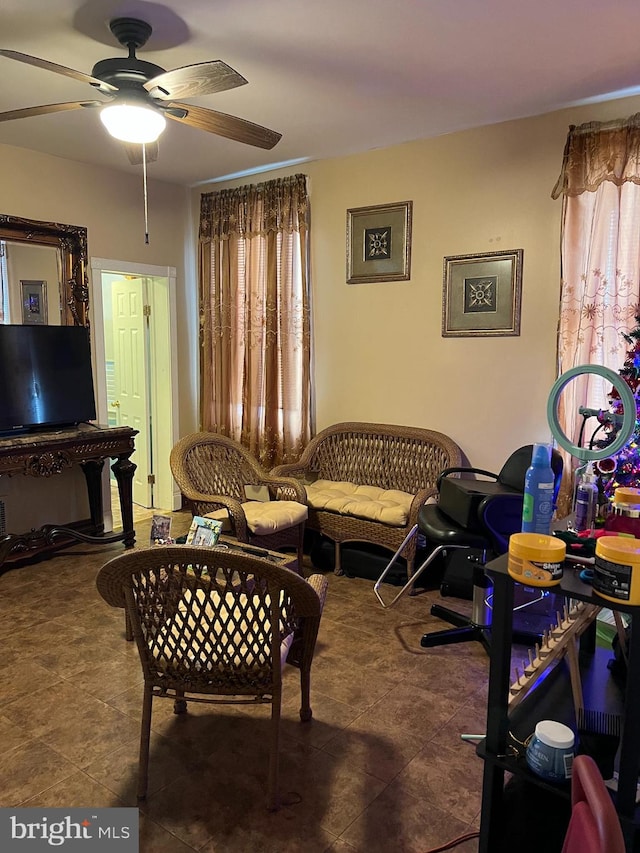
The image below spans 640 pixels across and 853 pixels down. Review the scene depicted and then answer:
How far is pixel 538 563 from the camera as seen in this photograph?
53.4 inches

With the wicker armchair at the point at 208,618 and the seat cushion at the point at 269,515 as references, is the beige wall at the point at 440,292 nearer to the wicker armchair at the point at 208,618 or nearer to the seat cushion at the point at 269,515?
the seat cushion at the point at 269,515

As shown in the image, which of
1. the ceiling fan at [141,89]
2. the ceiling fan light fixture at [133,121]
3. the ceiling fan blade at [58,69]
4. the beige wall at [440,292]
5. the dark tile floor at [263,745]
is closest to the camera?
the dark tile floor at [263,745]

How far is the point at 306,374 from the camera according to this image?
461 cm

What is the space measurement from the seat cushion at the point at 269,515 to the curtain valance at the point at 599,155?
7.93ft

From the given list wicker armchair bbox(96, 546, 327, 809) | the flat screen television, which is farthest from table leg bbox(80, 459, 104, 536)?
wicker armchair bbox(96, 546, 327, 809)

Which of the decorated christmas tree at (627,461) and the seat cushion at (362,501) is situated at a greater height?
the decorated christmas tree at (627,461)

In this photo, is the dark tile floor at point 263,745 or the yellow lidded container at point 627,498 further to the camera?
the dark tile floor at point 263,745

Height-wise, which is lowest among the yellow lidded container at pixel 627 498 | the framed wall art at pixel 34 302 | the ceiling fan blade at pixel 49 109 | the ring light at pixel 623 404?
the yellow lidded container at pixel 627 498

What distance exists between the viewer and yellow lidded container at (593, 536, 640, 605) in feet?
4.09

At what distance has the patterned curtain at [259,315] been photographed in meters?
4.59

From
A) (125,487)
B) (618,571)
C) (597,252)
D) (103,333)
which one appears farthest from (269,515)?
(618,571)

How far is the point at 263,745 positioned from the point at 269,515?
1553 millimetres

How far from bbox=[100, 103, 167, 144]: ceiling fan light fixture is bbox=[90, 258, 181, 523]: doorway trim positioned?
7.22 ft

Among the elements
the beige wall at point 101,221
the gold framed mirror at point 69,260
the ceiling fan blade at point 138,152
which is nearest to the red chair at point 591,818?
the ceiling fan blade at point 138,152
